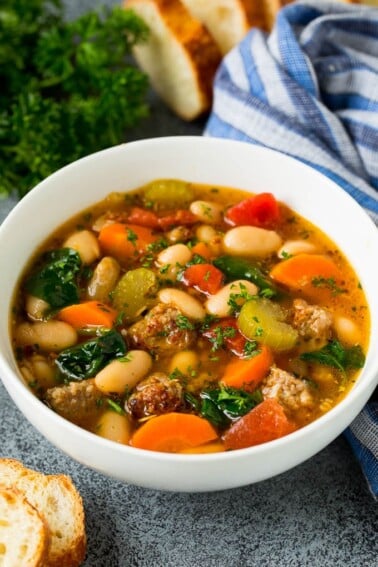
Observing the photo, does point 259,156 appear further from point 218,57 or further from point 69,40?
point 69,40

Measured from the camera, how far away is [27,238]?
3.24 m

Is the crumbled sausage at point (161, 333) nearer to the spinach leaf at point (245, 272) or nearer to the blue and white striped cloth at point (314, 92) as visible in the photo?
the spinach leaf at point (245, 272)

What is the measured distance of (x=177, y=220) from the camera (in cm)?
344

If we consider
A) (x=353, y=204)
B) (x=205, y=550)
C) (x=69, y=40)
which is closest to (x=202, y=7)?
(x=69, y=40)

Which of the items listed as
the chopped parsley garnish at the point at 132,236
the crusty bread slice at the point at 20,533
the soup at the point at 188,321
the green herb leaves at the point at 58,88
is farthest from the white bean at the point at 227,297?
the green herb leaves at the point at 58,88

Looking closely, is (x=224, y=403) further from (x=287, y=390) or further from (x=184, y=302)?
(x=184, y=302)

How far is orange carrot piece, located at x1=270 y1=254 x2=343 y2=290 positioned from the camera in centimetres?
318

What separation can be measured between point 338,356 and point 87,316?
0.90 m

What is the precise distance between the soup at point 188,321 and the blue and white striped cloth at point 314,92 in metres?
0.39

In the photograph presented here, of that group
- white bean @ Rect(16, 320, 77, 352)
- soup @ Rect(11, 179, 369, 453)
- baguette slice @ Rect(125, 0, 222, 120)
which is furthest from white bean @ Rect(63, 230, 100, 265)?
baguette slice @ Rect(125, 0, 222, 120)

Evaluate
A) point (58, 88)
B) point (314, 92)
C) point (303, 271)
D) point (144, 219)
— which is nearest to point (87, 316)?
point (144, 219)

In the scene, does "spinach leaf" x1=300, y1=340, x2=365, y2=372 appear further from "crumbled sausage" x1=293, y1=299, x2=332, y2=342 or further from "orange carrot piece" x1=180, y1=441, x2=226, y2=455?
"orange carrot piece" x1=180, y1=441, x2=226, y2=455

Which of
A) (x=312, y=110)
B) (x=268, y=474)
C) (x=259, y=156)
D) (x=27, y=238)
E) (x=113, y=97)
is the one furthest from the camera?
(x=113, y=97)

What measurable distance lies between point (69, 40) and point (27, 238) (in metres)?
1.70
